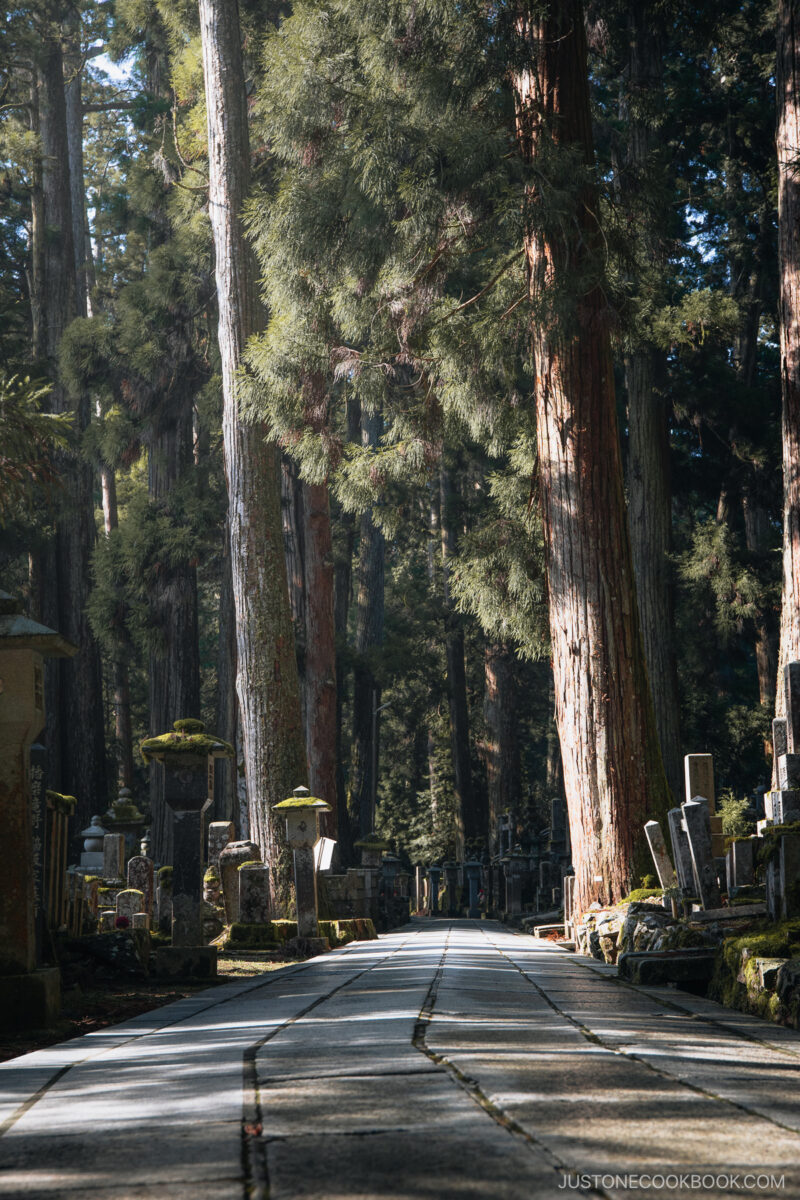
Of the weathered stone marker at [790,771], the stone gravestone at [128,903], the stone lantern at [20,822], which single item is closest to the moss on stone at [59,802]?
the stone lantern at [20,822]

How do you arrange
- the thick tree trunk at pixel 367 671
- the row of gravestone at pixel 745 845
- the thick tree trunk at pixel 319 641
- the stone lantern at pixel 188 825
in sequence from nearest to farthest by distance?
the row of gravestone at pixel 745 845, the stone lantern at pixel 188 825, the thick tree trunk at pixel 319 641, the thick tree trunk at pixel 367 671

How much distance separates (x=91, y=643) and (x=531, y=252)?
15346mm

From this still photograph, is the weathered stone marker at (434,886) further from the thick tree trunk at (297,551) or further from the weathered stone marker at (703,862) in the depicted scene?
the weathered stone marker at (703,862)

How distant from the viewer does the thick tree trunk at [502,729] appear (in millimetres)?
25984

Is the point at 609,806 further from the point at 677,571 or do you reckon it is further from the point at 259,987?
the point at 677,571

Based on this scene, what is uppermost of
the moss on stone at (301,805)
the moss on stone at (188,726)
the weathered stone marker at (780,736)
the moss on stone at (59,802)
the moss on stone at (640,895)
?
the moss on stone at (188,726)

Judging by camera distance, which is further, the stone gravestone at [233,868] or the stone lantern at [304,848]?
the stone gravestone at [233,868]

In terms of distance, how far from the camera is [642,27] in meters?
14.3

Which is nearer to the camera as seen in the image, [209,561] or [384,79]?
[384,79]

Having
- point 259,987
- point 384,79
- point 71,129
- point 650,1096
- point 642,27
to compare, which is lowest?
point 259,987

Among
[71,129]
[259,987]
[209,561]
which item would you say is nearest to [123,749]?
[209,561]

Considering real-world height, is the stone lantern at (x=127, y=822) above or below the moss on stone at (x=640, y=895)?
above

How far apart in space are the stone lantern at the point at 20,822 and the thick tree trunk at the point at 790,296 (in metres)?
8.11

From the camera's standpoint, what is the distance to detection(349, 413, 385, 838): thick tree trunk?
1020 inches
